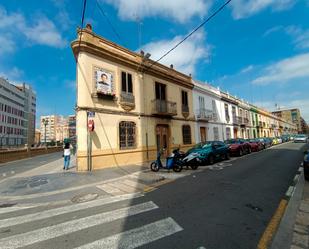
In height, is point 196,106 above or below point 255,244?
above

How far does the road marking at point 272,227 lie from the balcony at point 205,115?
1808 centimetres

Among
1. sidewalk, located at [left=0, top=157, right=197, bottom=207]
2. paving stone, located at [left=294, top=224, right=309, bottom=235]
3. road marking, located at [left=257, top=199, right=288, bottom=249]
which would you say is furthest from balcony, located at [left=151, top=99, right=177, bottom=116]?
paving stone, located at [left=294, top=224, right=309, bottom=235]

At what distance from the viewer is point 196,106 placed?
23.3 m

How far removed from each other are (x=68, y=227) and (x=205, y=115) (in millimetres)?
21650

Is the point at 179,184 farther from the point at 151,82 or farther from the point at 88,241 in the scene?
the point at 151,82

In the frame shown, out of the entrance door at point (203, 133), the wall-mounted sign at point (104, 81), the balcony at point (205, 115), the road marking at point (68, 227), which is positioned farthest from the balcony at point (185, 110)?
the road marking at point (68, 227)

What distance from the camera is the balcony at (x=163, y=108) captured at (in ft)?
56.1

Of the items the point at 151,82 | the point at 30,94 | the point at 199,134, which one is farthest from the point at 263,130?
the point at 30,94

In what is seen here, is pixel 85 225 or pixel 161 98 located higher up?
pixel 161 98

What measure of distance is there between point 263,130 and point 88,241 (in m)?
52.3

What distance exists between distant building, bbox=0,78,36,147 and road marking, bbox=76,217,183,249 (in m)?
67.7

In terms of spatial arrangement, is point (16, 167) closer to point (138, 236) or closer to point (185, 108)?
point (185, 108)

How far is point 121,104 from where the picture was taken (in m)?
14.6

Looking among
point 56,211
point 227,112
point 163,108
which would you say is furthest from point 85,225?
point 227,112
